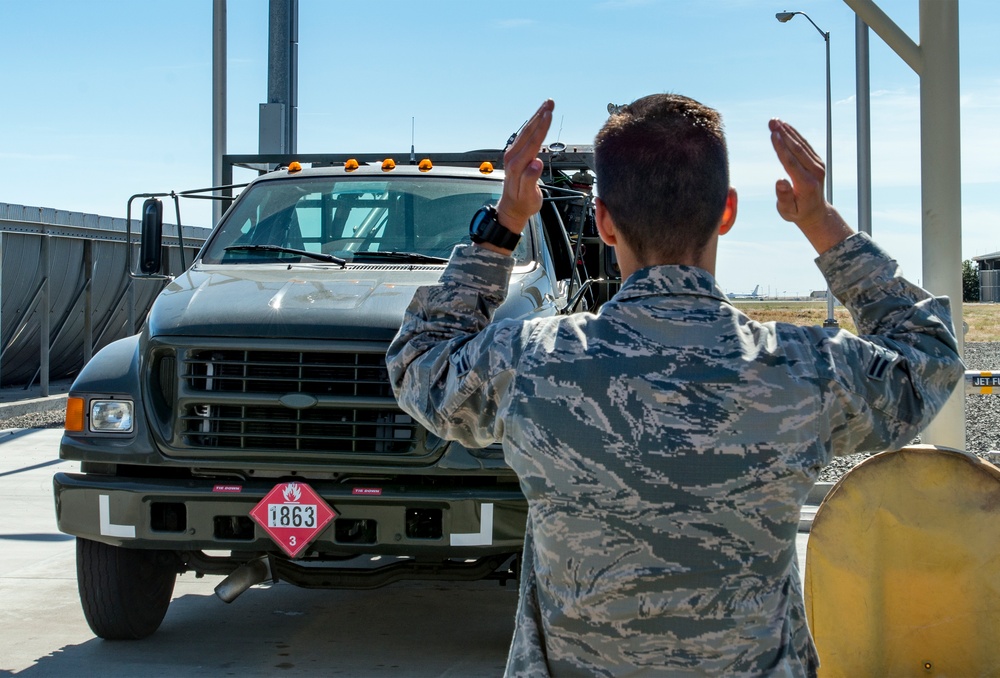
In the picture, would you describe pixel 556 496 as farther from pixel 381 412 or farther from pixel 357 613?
pixel 357 613

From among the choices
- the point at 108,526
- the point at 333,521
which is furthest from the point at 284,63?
the point at 333,521

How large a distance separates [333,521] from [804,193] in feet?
10.5

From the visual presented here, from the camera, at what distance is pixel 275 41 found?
1445cm

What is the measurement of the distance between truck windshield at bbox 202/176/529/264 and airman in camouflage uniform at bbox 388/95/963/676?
4.20m

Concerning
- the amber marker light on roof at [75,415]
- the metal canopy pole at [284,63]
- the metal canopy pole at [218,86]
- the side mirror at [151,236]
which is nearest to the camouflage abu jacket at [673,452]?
the amber marker light on roof at [75,415]

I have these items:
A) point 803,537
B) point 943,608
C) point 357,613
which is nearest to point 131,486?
point 357,613

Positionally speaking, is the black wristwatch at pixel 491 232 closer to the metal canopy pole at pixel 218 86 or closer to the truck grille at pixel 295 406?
the truck grille at pixel 295 406

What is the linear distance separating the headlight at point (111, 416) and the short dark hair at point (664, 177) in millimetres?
3783

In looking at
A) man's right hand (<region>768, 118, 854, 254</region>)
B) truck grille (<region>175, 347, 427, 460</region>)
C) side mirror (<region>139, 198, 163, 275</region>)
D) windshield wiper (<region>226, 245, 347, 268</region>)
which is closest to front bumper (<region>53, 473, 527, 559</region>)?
truck grille (<region>175, 347, 427, 460</region>)

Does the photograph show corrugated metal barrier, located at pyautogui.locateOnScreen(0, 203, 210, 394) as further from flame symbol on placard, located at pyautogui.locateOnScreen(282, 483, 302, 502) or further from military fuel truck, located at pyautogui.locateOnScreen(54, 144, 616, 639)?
flame symbol on placard, located at pyautogui.locateOnScreen(282, 483, 302, 502)

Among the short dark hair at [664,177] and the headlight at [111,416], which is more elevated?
the short dark hair at [664,177]

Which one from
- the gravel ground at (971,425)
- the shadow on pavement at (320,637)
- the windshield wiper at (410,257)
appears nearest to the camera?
the shadow on pavement at (320,637)

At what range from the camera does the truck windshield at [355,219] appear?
6.28m

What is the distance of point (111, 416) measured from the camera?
5.29m
